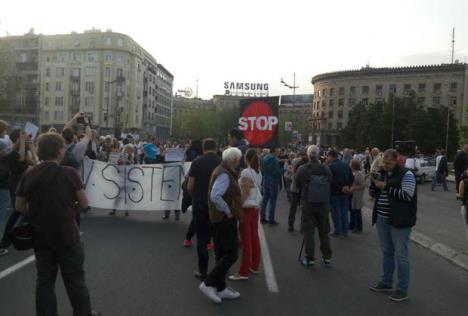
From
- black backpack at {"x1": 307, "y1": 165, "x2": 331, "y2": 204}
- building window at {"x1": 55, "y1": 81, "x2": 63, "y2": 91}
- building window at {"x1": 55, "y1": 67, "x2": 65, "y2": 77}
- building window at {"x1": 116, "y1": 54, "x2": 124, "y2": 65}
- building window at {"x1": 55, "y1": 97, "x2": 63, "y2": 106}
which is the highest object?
building window at {"x1": 116, "y1": 54, "x2": 124, "y2": 65}

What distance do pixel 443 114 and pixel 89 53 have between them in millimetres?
65026

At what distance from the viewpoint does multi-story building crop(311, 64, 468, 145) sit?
9994 centimetres

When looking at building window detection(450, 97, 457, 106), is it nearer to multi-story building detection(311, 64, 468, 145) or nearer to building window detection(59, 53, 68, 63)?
multi-story building detection(311, 64, 468, 145)

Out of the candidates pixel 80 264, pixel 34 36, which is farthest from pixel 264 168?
pixel 34 36

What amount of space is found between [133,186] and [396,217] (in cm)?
650

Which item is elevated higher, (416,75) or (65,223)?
(416,75)

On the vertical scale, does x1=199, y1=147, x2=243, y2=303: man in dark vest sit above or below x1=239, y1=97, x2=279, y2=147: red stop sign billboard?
below

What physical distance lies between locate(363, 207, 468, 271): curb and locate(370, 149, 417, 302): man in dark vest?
7.18 ft

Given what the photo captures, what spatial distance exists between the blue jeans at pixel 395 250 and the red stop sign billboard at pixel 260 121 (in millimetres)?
4006

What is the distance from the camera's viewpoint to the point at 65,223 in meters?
→ 3.97

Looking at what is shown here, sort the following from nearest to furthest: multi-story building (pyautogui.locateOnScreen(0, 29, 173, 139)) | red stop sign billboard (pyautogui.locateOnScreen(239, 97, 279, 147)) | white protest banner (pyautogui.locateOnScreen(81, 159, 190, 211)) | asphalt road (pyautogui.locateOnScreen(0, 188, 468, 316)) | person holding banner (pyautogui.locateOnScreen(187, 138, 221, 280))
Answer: asphalt road (pyautogui.locateOnScreen(0, 188, 468, 316)), person holding banner (pyautogui.locateOnScreen(187, 138, 221, 280)), red stop sign billboard (pyautogui.locateOnScreen(239, 97, 279, 147)), white protest banner (pyautogui.locateOnScreen(81, 159, 190, 211)), multi-story building (pyautogui.locateOnScreen(0, 29, 173, 139))

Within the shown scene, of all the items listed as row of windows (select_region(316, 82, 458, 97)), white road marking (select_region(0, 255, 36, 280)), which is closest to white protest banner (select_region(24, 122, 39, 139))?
→ white road marking (select_region(0, 255, 36, 280))

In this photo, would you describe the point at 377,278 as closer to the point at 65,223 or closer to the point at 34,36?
the point at 65,223

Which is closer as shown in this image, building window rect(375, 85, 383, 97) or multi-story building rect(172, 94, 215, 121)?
building window rect(375, 85, 383, 97)
